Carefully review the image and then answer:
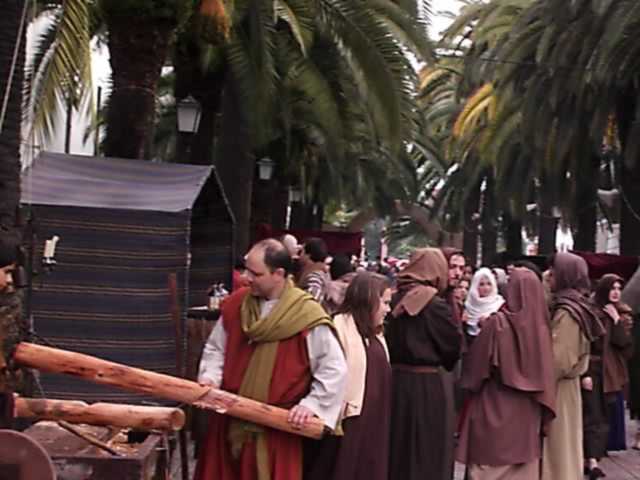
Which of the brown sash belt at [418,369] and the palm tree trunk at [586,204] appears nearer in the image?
the brown sash belt at [418,369]

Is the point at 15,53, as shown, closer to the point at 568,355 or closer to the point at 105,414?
the point at 105,414

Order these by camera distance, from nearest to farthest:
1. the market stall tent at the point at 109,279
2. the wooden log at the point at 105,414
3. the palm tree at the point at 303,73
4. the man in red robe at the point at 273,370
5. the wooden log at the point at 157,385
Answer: the wooden log at the point at 157,385 → the wooden log at the point at 105,414 → the man in red robe at the point at 273,370 → the market stall tent at the point at 109,279 → the palm tree at the point at 303,73

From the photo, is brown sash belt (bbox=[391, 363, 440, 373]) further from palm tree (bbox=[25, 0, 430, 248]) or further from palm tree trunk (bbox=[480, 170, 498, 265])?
palm tree trunk (bbox=[480, 170, 498, 265])

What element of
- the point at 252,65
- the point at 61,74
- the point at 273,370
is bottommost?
the point at 273,370

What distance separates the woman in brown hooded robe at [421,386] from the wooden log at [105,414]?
113 inches

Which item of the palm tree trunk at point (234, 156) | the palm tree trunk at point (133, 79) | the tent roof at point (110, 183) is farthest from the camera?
the palm tree trunk at point (234, 156)

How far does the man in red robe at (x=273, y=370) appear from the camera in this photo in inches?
230

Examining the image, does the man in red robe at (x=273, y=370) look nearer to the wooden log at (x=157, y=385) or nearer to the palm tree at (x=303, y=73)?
the wooden log at (x=157, y=385)

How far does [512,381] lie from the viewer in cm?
819

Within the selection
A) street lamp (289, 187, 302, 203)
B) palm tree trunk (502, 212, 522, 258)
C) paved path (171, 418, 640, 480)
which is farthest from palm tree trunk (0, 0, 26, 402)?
palm tree trunk (502, 212, 522, 258)

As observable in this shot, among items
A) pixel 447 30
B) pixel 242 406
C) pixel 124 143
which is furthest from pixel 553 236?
pixel 242 406

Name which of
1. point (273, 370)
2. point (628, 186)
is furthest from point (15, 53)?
point (628, 186)

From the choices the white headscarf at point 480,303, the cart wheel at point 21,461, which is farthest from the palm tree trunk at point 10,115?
the white headscarf at point 480,303

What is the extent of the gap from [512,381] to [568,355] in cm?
88
